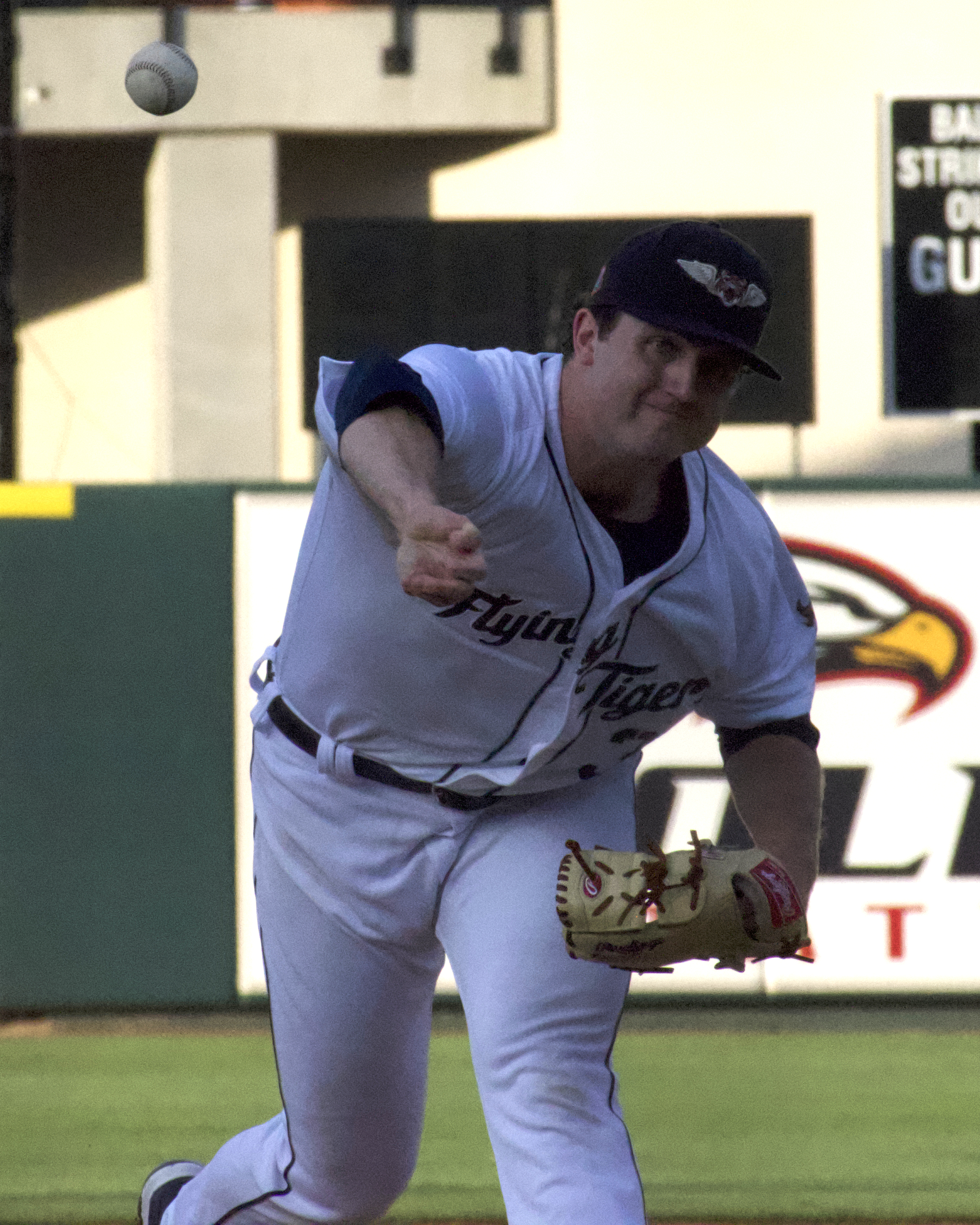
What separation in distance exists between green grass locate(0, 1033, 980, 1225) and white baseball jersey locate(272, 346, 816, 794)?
1592mm

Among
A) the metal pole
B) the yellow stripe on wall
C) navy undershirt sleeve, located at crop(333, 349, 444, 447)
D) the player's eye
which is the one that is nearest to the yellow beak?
the yellow stripe on wall

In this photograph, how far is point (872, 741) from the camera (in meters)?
6.32

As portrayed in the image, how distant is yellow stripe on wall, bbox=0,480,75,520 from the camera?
6250 millimetres

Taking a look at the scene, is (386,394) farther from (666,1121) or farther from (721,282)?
(666,1121)

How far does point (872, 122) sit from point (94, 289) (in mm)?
5854

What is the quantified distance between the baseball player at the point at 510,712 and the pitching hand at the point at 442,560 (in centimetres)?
18

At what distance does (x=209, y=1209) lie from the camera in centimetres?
323

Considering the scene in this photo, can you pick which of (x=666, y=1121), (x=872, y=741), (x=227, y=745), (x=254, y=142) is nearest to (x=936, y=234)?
(x=254, y=142)

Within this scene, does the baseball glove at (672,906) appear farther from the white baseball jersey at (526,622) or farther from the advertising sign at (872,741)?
the advertising sign at (872,741)

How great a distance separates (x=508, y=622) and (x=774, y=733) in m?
0.52

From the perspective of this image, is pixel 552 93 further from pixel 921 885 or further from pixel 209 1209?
pixel 209 1209

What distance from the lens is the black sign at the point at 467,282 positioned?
1223 cm

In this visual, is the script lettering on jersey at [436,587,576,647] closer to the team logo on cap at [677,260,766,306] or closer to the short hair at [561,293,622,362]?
the short hair at [561,293,622,362]

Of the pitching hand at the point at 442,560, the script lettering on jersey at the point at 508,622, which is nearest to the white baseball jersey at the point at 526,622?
the script lettering on jersey at the point at 508,622
